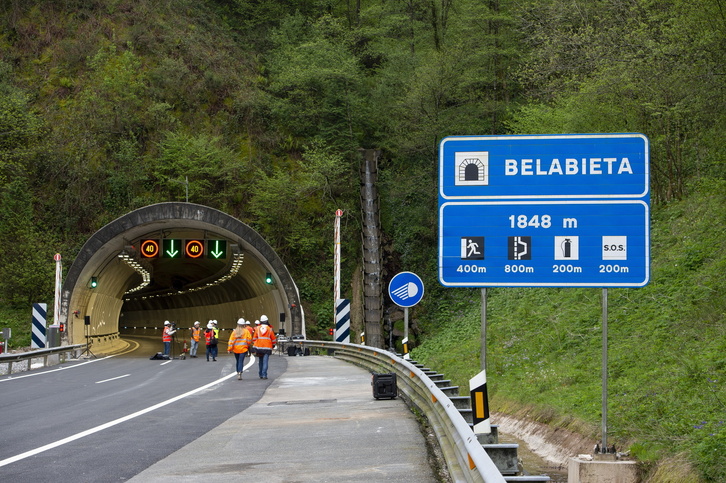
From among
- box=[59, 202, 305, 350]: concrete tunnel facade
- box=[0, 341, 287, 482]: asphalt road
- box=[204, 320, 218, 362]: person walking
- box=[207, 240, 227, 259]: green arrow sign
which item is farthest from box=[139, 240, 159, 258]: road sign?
box=[0, 341, 287, 482]: asphalt road

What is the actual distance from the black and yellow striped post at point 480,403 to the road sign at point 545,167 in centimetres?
295

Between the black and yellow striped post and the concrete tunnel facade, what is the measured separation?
97.5 ft

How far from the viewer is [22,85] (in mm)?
52500

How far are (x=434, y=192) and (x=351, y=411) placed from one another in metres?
32.7

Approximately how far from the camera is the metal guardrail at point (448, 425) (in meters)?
5.98

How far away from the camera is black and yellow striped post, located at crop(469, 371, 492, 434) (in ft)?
28.3

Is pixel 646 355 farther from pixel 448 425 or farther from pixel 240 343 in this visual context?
pixel 240 343

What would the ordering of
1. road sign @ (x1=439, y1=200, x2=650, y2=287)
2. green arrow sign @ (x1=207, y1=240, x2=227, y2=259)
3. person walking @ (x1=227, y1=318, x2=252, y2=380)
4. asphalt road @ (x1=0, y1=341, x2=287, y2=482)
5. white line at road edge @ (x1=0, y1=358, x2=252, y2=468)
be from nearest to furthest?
asphalt road @ (x1=0, y1=341, x2=287, y2=482), white line at road edge @ (x1=0, y1=358, x2=252, y2=468), road sign @ (x1=439, y1=200, x2=650, y2=287), person walking @ (x1=227, y1=318, x2=252, y2=380), green arrow sign @ (x1=207, y1=240, x2=227, y2=259)

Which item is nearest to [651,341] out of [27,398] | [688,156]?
[27,398]

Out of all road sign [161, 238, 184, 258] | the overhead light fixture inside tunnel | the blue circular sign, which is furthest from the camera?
the overhead light fixture inside tunnel

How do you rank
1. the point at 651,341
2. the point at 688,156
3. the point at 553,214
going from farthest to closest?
the point at 688,156, the point at 651,341, the point at 553,214

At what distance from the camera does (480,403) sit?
28.7 ft

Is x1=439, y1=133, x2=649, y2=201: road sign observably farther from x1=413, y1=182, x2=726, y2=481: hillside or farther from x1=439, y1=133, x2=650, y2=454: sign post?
x1=413, y1=182, x2=726, y2=481: hillside

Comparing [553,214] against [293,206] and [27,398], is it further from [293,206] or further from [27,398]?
[293,206]
